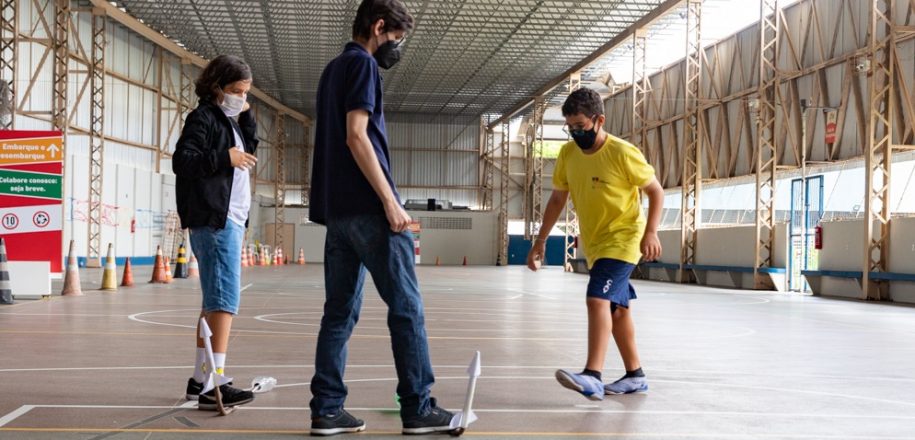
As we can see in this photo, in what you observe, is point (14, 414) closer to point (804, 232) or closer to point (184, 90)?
point (804, 232)

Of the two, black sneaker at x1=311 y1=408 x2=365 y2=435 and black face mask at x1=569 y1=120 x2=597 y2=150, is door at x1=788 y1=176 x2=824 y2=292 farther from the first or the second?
black sneaker at x1=311 y1=408 x2=365 y2=435

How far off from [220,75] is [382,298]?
6.01 ft

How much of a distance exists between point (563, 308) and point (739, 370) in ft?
27.3

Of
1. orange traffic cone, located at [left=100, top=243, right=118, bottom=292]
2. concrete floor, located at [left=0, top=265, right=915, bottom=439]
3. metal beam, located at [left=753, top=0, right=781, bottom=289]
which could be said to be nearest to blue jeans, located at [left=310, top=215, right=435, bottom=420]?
concrete floor, located at [left=0, top=265, right=915, bottom=439]

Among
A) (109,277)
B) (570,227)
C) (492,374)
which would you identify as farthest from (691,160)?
(492,374)

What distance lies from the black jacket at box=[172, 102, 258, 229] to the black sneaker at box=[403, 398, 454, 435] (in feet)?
5.19

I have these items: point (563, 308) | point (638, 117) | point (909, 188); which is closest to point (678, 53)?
point (638, 117)

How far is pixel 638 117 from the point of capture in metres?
40.4

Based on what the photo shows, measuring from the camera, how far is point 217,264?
532 centimetres

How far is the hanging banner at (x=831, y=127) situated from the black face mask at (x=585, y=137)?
20799 mm

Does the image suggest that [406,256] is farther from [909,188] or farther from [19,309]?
[909,188]

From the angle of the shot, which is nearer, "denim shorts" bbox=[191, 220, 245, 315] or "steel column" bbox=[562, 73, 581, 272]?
"denim shorts" bbox=[191, 220, 245, 315]

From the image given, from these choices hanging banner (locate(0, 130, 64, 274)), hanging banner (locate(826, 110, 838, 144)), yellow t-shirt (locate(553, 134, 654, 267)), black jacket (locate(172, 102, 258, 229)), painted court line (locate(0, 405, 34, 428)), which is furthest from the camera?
hanging banner (locate(826, 110, 838, 144))

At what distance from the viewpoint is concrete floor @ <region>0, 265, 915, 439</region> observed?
4914 mm
